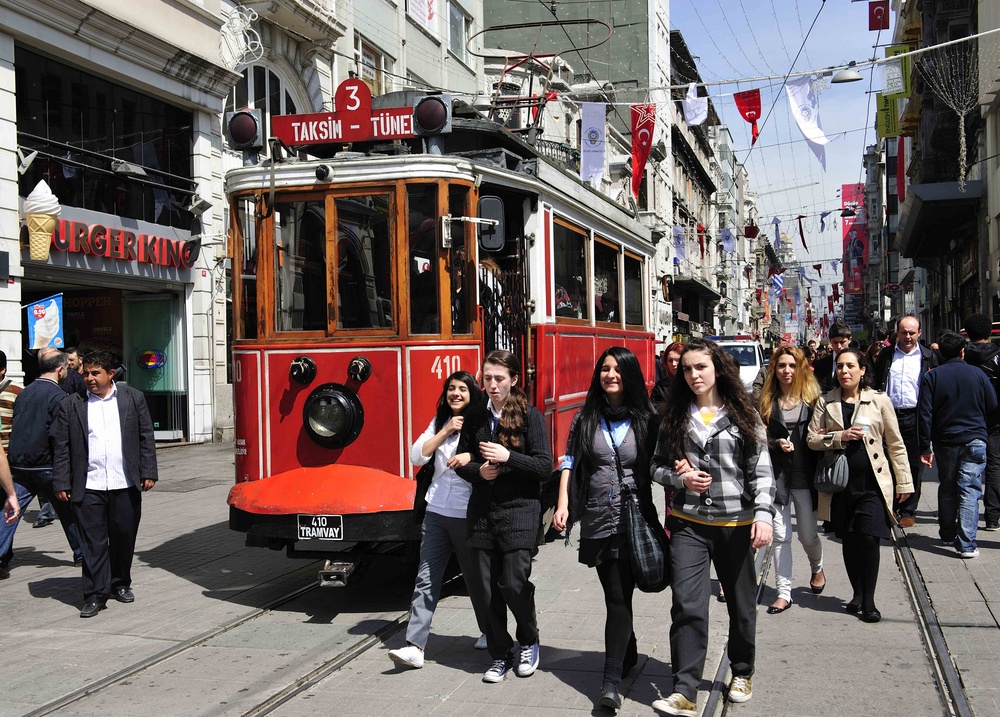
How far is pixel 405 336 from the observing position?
284 inches

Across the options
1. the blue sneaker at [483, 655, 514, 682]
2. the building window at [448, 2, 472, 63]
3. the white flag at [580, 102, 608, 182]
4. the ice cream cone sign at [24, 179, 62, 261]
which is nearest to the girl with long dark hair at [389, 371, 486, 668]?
the blue sneaker at [483, 655, 514, 682]

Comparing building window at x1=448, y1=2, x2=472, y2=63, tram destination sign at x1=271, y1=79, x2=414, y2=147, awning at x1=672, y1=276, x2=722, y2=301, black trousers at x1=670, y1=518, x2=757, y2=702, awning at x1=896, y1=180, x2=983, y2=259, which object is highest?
building window at x1=448, y1=2, x2=472, y2=63

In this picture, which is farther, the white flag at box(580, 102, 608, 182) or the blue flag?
the white flag at box(580, 102, 608, 182)

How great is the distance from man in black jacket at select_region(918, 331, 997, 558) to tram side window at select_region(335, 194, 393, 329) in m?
4.50

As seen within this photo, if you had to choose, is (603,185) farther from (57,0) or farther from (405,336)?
(405,336)

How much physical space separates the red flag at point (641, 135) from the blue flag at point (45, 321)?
11.4 m

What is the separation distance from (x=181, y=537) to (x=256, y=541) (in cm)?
339

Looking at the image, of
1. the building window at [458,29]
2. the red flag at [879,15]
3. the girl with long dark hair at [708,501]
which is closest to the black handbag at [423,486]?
the girl with long dark hair at [708,501]

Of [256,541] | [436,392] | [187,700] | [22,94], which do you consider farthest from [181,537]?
[22,94]

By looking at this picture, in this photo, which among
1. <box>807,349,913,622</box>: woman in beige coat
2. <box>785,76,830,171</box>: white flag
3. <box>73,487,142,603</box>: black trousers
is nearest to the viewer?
<box>807,349,913,622</box>: woman in beige coat

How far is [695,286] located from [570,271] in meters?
42.9

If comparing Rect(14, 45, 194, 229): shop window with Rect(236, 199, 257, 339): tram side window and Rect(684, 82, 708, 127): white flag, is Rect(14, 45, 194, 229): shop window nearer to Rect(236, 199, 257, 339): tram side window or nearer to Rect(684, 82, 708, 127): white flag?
Rect(236, 199, 257, 339): tram side window

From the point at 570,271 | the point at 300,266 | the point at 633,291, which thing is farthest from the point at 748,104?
the point at 300,266

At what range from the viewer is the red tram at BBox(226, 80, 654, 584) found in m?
6.96
